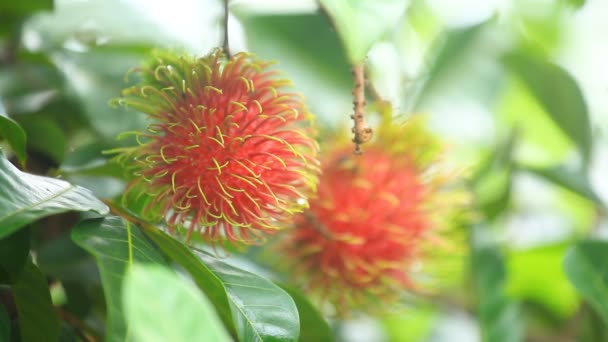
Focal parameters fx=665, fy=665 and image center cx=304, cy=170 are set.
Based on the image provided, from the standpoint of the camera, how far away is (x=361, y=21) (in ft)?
1.86

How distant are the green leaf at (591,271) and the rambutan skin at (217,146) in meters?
0.37

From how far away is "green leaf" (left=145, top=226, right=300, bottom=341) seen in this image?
0.57 meters

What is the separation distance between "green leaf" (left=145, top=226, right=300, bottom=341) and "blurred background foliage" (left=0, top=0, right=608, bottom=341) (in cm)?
14

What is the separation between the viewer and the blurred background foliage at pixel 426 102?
0.84m

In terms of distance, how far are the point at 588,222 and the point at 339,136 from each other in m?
0.94

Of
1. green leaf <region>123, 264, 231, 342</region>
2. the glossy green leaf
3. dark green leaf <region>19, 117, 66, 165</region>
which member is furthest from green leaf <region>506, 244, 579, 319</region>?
green leaf <region>123, 264, 231, 342</region>

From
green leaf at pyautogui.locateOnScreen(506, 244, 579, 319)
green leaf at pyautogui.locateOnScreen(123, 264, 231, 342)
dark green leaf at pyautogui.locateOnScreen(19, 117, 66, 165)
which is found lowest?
green leaf at pyautogui.locateOnScreen(506, 244, 579, 319)

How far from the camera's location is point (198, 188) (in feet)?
2.16

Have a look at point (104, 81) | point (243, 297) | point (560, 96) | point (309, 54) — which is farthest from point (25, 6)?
point (560, 96)

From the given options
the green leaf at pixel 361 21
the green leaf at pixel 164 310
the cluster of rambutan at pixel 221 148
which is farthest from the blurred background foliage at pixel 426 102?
the green leaf at pixel 164 310

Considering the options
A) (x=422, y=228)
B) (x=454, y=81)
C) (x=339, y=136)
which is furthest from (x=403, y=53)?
(x=422, y=228)

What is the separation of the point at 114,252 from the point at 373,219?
0.46m

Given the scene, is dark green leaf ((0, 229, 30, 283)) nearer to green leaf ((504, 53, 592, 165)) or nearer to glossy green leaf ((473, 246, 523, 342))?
glossy green leaf ((473, 246, 523, 342))

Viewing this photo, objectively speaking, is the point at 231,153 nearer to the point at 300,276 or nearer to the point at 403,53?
the point at 300,276
